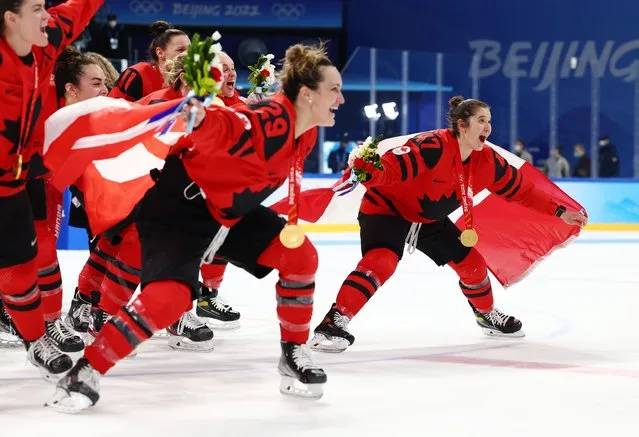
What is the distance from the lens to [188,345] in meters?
4.24

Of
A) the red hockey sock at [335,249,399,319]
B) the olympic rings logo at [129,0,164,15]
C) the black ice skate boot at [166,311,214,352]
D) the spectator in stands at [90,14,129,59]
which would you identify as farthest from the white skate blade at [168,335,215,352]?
the olympic rings logo at [129,0,164,15]

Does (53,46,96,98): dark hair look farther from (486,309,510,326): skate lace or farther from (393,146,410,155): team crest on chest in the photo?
(486,309,510,326): skate lace

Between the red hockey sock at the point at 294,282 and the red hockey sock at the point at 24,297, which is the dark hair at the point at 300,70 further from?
the red hockey sock at the point at 24,297

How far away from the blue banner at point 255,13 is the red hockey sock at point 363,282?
13.1 m

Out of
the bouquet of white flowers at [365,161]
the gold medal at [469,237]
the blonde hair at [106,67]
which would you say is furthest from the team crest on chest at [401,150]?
the blonde hair at [106,67]

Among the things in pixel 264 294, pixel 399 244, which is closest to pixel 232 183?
pixel 399 244

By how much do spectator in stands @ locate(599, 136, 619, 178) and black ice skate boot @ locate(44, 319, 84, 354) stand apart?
9032 mm

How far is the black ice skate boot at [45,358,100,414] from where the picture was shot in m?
2.96

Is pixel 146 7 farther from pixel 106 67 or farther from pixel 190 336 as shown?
pixel 190 336

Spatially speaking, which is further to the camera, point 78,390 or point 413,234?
point 413,234

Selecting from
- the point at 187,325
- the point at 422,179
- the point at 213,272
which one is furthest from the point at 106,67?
the point at 422,179

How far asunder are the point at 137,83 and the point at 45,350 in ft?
4.78

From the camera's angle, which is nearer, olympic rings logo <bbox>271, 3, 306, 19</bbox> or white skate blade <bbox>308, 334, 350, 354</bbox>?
white skate blade <bbox>308, 334, 350, 354</bbox>

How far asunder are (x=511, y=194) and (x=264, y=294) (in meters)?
1.76
